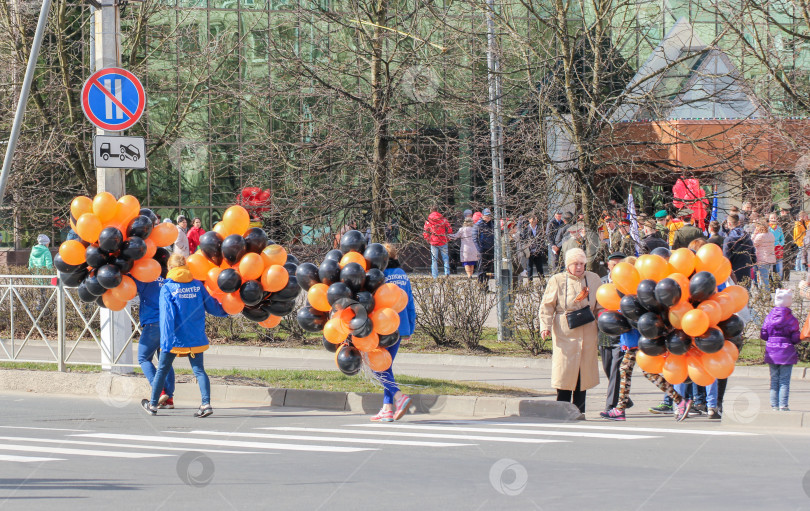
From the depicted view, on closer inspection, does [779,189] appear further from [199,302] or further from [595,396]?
[199,302]

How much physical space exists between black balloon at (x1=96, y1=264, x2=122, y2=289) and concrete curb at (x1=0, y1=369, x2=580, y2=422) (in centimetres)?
174

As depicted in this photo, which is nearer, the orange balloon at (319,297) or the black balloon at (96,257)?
the orange balloon at (319,297)

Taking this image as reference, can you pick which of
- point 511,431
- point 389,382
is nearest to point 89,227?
point 389,382

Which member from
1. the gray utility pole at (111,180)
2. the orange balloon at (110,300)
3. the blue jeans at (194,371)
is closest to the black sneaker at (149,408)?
the blue jeans at (194,371)

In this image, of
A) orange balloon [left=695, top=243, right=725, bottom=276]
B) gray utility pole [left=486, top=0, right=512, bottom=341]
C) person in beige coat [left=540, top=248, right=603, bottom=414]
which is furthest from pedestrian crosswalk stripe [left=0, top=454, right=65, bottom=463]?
gray utility pole [left=486, top=0, right=512, bottom=341]

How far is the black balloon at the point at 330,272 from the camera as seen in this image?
9789mm

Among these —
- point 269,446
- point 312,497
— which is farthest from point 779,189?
point 312,497

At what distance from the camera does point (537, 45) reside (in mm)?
14562

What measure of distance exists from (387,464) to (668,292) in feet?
9.39

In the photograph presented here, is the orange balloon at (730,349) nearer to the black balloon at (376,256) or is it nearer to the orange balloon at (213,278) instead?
the black balloon at (376,256)

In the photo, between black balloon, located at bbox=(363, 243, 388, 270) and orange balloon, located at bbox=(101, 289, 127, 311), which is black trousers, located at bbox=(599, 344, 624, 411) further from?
orange balloon, located at bbox=(101, 289, 127, 311)

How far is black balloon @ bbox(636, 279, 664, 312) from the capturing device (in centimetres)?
890

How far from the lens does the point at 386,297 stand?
31.7 feet

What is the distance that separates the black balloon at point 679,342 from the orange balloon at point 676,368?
0.40ft
